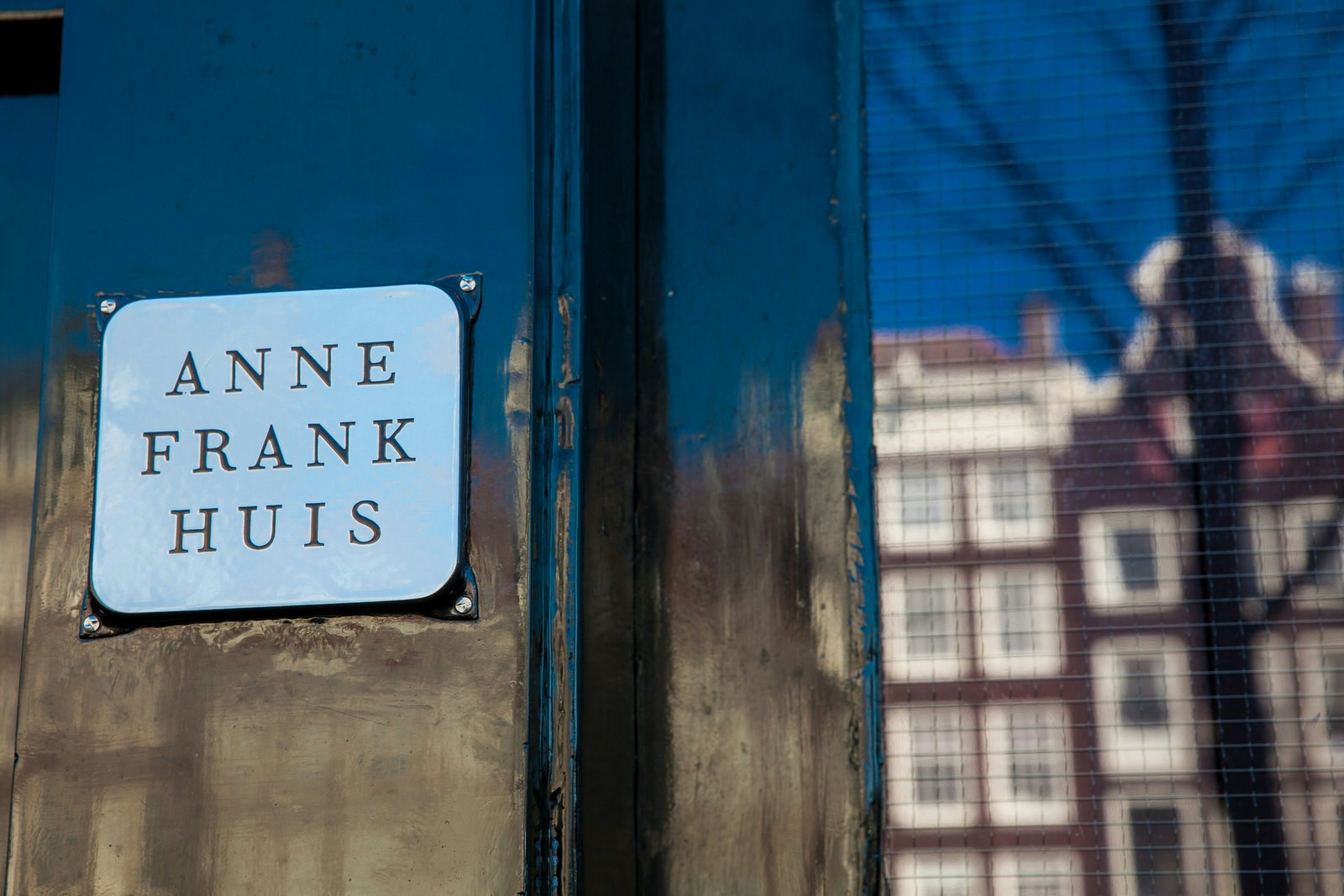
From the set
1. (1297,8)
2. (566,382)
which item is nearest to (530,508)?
(566,382)

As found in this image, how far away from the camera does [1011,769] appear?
171cm

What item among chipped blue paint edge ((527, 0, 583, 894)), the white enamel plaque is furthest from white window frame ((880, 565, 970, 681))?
the white enamel plaque

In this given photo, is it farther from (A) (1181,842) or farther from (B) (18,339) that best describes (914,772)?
(B) (18,339)

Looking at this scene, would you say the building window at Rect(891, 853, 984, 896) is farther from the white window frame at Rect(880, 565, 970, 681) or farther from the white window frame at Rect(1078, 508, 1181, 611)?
the white window frame at Rect(1078, 508, 1181, 611)

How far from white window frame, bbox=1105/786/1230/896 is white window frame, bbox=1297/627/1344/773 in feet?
0.40

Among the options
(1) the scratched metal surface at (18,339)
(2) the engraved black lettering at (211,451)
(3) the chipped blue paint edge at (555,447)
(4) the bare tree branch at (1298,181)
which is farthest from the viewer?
(1) the scratched metal surface at (18,339)

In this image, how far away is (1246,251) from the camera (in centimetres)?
180

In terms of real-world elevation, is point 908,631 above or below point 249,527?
below

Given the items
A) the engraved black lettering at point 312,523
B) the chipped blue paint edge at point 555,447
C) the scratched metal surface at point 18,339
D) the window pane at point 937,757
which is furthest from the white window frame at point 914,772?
the scratched metal surface at point 18,339

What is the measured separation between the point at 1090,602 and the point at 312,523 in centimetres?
83

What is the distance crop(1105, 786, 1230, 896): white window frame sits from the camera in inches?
64.8

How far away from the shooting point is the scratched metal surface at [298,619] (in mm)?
1593

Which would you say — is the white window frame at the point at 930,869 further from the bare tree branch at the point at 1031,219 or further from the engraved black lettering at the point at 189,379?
the engraved black lettering at the point at 189,379

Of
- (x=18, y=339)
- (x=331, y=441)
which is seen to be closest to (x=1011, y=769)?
(x=331, y=441)
